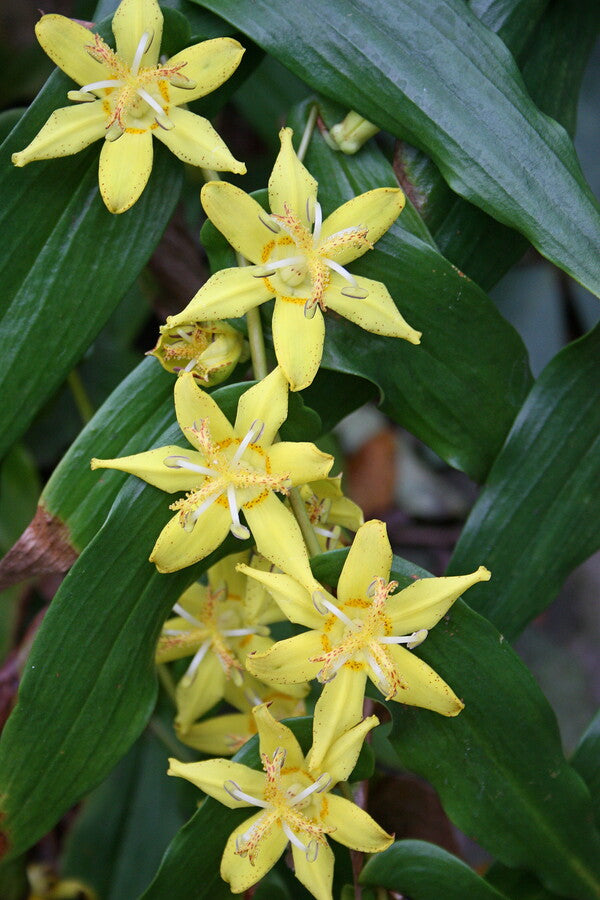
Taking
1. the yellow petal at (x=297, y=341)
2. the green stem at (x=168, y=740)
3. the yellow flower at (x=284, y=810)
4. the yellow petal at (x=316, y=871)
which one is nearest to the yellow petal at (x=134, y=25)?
the yellow petal at (x=297, y=341)

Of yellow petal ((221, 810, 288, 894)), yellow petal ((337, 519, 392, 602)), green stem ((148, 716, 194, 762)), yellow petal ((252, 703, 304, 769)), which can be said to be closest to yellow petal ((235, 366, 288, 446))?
yellow petal ((337, 519, 392, 602))

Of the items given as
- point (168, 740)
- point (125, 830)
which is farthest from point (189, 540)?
point (125, 830)

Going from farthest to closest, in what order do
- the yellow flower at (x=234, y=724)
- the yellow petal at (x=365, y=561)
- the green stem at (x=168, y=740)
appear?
the green stem at (x=168, y=740), the yellow flower at (x=234, y=724), the yellow petal at (x=365, y=561)

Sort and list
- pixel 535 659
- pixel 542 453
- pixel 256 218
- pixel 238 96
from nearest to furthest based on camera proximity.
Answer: pixel 256 218 < pixel 542 453 < pixel 238 96 < pixel 535 659

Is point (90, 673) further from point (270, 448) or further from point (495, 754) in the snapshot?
point (495, 754)

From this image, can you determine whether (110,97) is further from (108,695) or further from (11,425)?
(108,695)

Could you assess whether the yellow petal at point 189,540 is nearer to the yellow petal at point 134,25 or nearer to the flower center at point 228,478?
the flower center at point 228,478

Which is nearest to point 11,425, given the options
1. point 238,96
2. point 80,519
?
point 80,519
